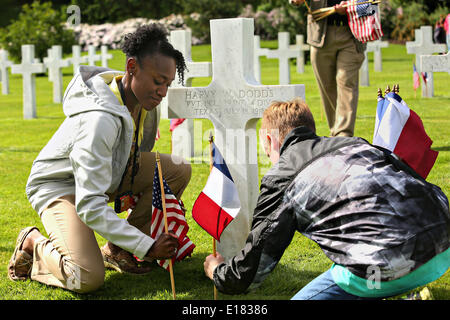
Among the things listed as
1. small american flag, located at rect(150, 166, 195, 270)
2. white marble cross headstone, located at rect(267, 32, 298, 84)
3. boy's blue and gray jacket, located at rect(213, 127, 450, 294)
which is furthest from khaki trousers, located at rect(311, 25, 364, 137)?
white marble cross headstone, located at rect(267, 32, 298, 84)

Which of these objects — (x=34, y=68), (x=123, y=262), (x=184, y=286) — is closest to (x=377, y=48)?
(x=34, y=68)

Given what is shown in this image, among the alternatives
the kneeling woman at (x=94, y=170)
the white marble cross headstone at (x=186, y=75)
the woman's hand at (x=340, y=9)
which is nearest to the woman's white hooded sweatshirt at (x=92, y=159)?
the kneeling woman at (x=94, y=170)

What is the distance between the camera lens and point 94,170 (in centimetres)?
343

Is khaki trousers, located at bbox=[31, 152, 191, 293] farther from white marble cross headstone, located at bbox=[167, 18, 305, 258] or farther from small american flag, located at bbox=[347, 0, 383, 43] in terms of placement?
small american flag, located at bbox=[347, 0, 383, 43]

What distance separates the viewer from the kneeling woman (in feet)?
11.2

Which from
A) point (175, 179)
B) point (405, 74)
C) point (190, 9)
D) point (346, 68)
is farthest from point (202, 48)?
point (175, 179)

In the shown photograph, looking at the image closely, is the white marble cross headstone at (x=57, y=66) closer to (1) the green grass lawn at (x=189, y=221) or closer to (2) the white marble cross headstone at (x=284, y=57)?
(1) the green grass lawn at (x=189, y=221)

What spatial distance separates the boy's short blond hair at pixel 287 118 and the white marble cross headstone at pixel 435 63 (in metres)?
4.55

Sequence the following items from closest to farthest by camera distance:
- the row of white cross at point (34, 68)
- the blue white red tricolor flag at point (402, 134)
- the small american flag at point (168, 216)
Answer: the small american flag at point (168, 216) → the blue white red tricolor flag at point (402, 134) → the row of white cross at point (34, 68)

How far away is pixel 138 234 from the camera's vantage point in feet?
11.2

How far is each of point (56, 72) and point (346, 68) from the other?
10604 millimetres

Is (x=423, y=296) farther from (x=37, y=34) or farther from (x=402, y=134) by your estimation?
(x=37, y=34)

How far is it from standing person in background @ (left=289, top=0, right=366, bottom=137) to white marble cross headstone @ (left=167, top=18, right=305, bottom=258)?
280 centimetres

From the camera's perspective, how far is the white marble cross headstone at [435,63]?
705 cm
